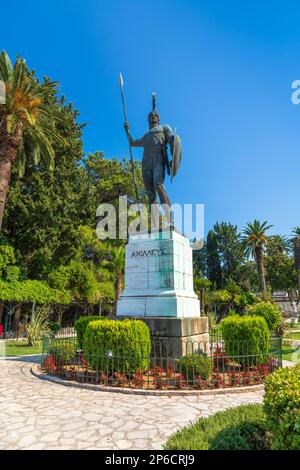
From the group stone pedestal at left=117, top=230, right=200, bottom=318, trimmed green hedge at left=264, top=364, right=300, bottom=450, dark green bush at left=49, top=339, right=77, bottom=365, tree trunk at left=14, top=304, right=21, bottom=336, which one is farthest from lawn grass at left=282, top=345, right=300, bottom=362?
tree trunk at left=14, top=304, right=21, bottom=336

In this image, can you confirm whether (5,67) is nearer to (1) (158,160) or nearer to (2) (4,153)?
(2) (4,153)

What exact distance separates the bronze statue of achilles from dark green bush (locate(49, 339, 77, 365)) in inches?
172

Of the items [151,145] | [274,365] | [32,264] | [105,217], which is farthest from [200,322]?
[105,217]

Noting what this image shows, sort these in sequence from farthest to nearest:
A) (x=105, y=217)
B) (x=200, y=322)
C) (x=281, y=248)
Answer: (x=281, y=248), (x=105, y=217), (x=200, y=322)

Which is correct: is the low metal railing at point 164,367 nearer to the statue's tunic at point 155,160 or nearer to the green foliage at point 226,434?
the green foliage at point 226,434

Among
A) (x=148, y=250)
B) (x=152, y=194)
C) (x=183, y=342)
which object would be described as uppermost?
(x=152, y=194)

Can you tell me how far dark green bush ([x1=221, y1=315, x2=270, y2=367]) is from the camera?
8711mm

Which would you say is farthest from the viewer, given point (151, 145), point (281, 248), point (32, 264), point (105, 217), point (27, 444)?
point (281, 248)

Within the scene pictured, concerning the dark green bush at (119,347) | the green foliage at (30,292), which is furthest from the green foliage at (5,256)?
the dark green bush at (119,347)

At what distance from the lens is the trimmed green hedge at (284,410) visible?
9.71ft

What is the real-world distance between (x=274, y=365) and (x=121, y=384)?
14.0 ft

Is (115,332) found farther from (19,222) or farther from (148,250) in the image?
(19,222)

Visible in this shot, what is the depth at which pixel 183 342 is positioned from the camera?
28.6ft

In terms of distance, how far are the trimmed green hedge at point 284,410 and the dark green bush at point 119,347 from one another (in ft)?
15.0
